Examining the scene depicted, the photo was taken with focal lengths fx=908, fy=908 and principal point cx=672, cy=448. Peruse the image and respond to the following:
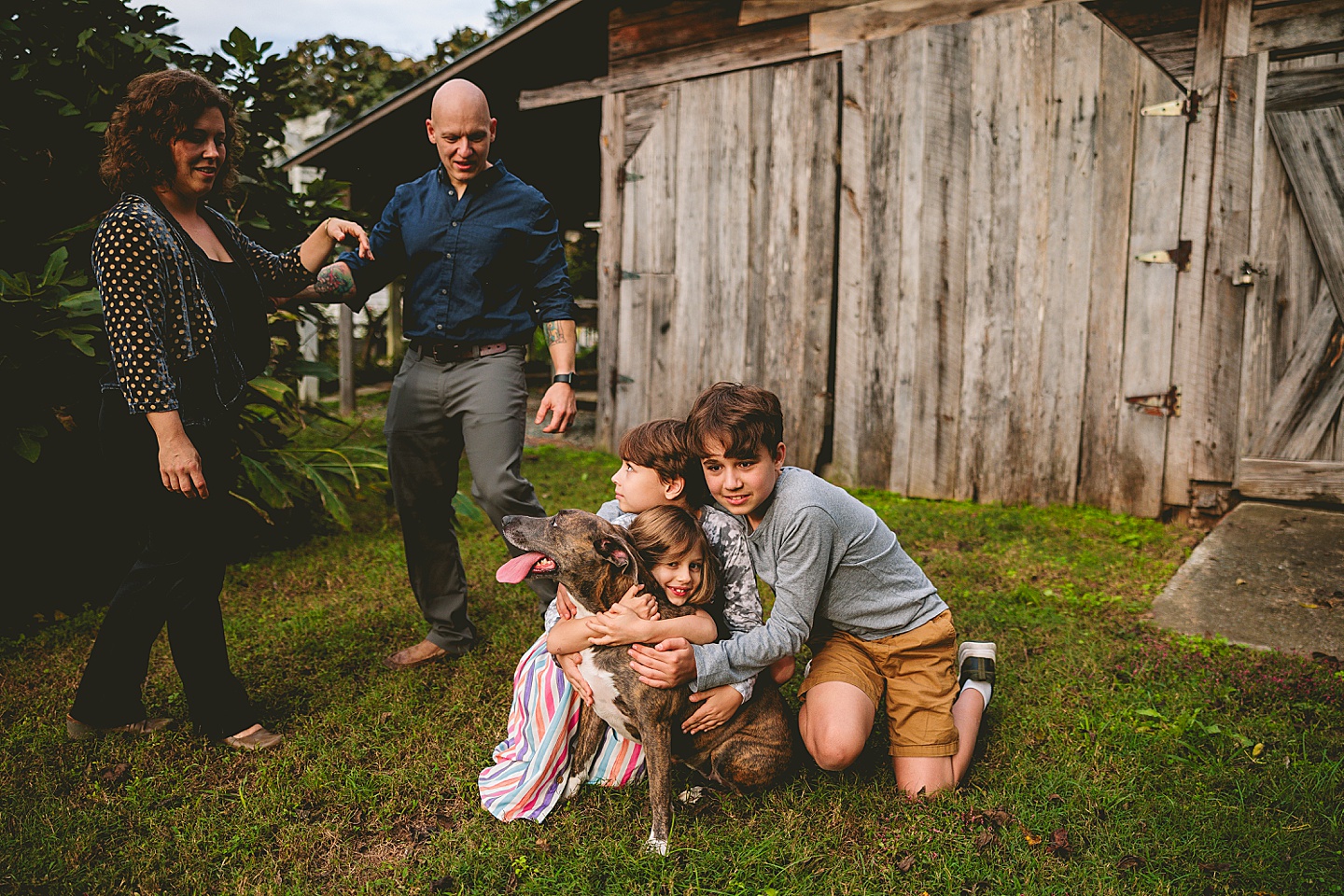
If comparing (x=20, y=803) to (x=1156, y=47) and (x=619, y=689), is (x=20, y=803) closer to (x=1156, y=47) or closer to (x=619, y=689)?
(x=619, y=689)

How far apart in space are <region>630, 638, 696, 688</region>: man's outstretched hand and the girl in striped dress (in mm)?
170

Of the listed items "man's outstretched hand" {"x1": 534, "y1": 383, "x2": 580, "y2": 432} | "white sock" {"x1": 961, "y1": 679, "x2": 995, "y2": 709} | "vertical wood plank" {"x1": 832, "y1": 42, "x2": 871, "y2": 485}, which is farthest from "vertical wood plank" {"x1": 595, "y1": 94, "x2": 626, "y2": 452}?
"white sock" {"x1": 961, "y1": 679, "x2": 995, "y2": 709}

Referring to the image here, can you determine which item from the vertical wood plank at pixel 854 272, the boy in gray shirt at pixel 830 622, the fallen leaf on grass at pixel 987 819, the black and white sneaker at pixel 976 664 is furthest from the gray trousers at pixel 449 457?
the vertical wood plank at pixel 854 272

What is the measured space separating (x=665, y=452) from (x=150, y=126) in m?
1.90

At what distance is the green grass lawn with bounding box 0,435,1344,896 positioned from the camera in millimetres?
2527

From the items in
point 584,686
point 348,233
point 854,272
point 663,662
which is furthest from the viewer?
point 854,272

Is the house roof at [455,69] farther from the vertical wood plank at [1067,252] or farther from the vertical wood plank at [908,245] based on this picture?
the vertical wood plank at [1067,252]

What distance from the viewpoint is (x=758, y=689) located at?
2.85 m

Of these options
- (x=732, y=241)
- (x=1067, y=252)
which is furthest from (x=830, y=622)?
(x=732, y=241)

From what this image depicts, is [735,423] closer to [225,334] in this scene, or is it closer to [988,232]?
[225,334]

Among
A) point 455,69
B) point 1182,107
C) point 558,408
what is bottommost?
point 558,408

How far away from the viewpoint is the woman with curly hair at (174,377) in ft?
9.03

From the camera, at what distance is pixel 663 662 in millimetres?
2592

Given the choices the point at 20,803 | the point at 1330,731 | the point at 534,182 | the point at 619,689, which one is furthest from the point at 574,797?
the point at 534,182
